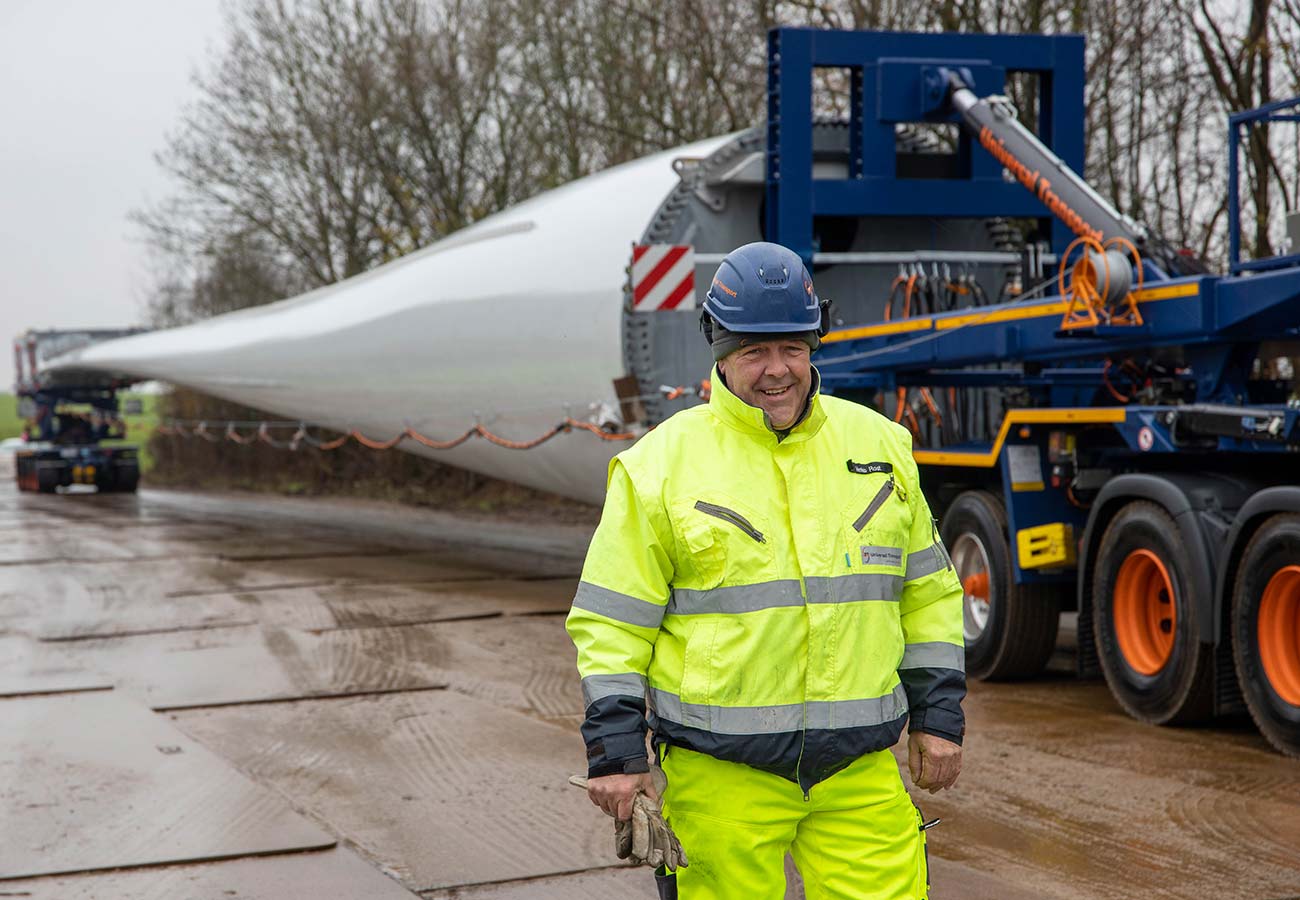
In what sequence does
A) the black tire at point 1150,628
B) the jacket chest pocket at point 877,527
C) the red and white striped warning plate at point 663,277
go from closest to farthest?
the jacket chest pocket at point 877,527
the black tire at point 1150,628
the red and white striped warning plate at point 663,277

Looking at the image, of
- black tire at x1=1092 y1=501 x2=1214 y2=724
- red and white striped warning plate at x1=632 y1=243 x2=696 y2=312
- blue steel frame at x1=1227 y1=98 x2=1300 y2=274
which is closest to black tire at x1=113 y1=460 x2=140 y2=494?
red and white striped warning plate at x1=632 y1=243 x2=696 y2=312

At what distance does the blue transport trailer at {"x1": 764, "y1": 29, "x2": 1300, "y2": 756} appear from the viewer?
6.73 metres

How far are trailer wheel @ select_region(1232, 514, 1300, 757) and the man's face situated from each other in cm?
381

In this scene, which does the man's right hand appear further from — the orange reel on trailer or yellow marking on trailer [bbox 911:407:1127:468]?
the orange reel on trailer

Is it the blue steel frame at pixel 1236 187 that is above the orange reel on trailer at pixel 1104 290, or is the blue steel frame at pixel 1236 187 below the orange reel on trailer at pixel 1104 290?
above

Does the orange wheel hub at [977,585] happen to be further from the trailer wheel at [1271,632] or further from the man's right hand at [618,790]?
the man's right hand at [618,790]

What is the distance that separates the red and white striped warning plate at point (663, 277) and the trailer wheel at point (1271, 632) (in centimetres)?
526

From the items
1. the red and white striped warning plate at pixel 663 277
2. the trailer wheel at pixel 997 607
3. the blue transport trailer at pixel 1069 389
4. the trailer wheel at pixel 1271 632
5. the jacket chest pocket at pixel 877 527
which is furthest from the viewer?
the red and white striped warning plate at pixel 663 277

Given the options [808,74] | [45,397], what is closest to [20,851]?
[808,74]

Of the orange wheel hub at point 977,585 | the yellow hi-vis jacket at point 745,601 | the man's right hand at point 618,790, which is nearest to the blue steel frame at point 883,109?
the orange wheel hub at point 977,585

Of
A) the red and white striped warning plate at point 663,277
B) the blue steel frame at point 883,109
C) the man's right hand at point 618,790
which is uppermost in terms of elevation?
the blue steel frame at point 883,109

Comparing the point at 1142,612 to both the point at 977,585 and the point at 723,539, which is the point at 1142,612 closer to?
the point at 977,585

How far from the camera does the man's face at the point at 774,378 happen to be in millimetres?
3191

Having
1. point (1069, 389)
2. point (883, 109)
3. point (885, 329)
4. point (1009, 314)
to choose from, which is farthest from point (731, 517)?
point (883, 109)
